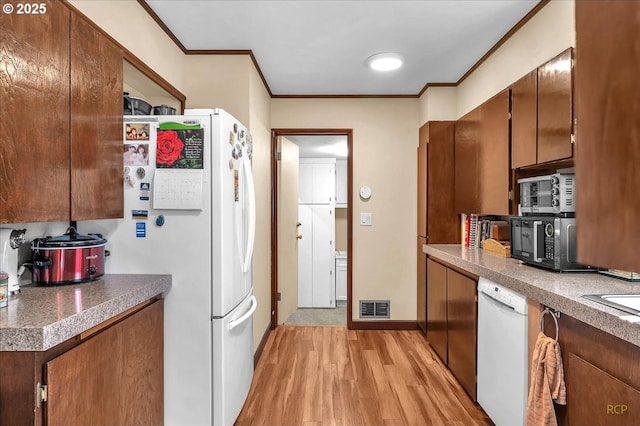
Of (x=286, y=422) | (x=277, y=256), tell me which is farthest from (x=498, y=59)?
(x=286, y=422)

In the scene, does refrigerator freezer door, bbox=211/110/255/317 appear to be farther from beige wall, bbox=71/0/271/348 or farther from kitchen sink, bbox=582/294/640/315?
kitchen sink, bbox=582/294/640/315

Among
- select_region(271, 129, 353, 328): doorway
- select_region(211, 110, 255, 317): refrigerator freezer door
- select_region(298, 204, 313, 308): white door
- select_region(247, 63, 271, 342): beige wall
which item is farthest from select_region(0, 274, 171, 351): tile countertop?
select_region(298, 204, 313, 308): white door

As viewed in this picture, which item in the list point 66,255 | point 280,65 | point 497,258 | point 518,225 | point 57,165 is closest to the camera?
point 57,165

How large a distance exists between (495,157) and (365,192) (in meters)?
1.48

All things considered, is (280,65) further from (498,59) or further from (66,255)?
(66,255)

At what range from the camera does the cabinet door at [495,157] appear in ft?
7.04

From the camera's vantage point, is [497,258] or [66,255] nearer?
[66,255]

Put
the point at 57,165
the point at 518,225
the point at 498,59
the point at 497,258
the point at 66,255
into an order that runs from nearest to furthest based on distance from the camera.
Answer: the point at 57,165 < the point at 66,255 < the point at 518,225 < the point at 497,258 < the point at 498,59

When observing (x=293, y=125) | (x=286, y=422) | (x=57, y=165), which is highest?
(x=293, y=125)

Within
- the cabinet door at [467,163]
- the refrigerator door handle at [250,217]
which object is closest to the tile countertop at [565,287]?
the cabinet door at [467,163]

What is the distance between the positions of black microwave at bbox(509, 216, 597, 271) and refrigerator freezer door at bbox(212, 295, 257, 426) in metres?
1.66

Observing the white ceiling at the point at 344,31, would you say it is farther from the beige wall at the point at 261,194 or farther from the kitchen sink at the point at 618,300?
the kitchen sink at the point at 618,300

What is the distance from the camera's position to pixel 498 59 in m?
2.49

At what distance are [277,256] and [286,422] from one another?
5.88 ft
